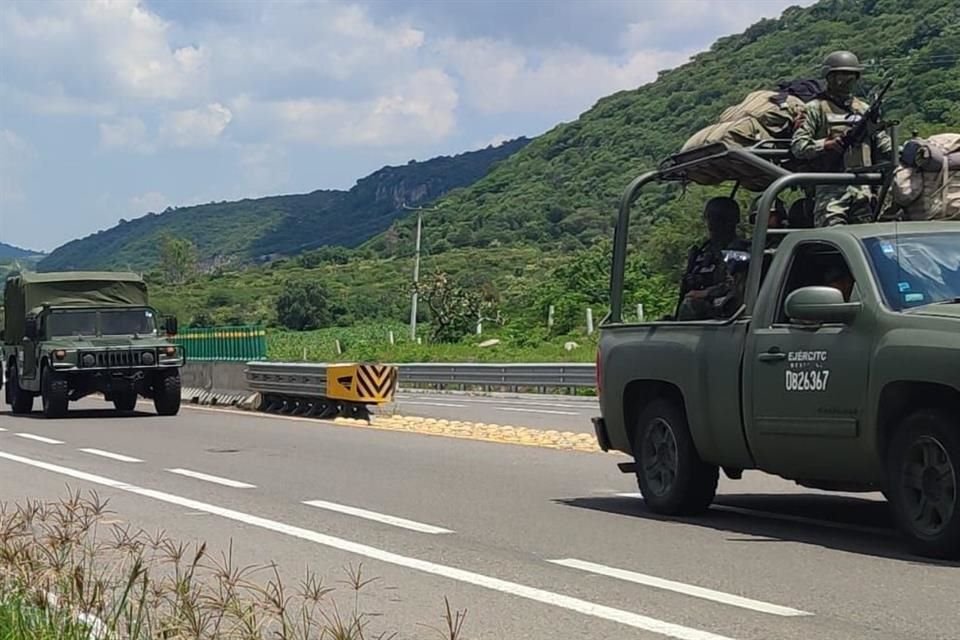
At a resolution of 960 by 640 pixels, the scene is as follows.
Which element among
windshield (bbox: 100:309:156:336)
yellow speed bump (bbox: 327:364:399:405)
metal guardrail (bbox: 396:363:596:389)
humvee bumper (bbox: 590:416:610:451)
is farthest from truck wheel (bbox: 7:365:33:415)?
humvee bumper (bbox: 590:416:610:451)

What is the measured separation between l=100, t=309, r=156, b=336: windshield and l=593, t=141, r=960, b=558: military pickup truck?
1649 cm

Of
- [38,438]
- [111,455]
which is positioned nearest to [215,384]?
[38,438]

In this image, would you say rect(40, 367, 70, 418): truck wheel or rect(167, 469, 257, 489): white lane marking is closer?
rect(167, 469, 257, 489): white lane marking

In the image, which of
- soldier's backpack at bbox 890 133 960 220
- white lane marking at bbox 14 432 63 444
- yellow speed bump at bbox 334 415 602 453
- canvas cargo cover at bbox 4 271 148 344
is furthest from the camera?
canvas cargo cover at bbox 4 271 148 344

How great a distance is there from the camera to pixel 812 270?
9258 millimetres

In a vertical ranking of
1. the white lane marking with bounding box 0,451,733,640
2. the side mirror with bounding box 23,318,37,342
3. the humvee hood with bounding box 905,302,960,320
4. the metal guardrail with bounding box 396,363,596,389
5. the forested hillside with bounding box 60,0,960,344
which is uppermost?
the forested hillside with bounding box 60,0,960,344

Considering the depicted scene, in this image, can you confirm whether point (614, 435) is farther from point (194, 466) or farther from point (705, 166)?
point (194, 466)

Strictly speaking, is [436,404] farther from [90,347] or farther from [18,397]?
[18,397]

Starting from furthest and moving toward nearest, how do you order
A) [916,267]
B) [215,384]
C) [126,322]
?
[215,384] < [126,322] < [916,267]

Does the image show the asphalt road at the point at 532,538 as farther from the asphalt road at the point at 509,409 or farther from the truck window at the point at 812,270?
the asphalt road at the point at 509,409

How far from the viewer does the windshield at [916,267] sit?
8375mm

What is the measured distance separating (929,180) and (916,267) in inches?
46.9

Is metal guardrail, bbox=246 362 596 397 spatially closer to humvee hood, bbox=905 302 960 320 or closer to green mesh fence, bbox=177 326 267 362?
green mesh fence, bbox=177 326 267 362

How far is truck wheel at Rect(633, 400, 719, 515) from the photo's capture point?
10.1 metres
